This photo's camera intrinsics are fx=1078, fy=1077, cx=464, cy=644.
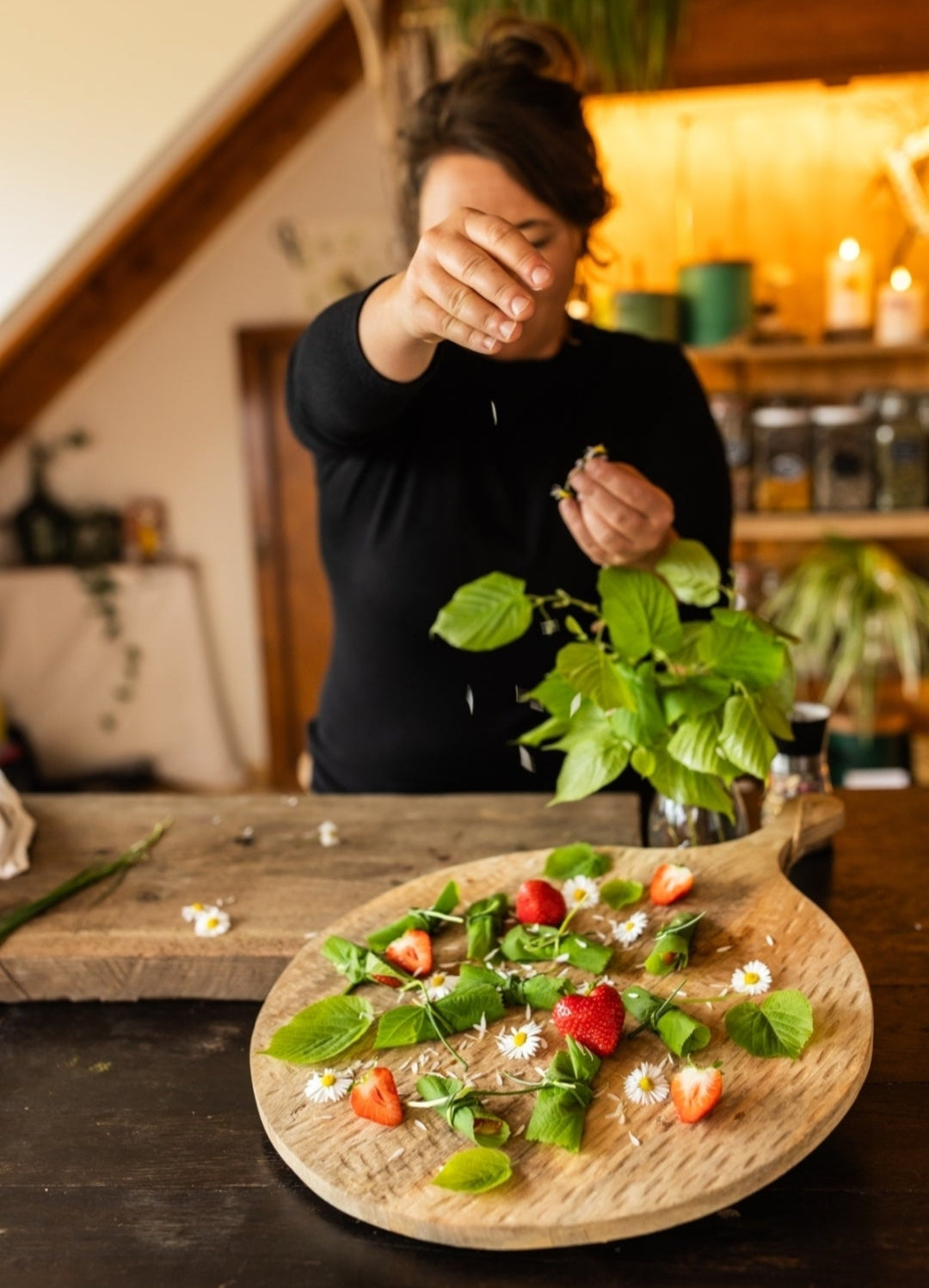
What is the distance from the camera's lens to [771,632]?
99 cm

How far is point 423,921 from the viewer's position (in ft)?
3.10

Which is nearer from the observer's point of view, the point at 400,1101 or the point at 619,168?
the point at 400,1101

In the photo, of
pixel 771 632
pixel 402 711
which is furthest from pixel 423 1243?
pixel 402 711

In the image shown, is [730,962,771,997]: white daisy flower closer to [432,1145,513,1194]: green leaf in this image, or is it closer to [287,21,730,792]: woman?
[432,1145,513,1194]: green leaf

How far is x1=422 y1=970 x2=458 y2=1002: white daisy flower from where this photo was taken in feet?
2.79

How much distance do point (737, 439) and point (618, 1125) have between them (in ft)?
8.80

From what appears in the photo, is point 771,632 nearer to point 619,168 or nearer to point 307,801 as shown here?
point 307,801

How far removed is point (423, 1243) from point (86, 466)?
3.92m

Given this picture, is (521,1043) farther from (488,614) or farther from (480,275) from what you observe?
(480,275)

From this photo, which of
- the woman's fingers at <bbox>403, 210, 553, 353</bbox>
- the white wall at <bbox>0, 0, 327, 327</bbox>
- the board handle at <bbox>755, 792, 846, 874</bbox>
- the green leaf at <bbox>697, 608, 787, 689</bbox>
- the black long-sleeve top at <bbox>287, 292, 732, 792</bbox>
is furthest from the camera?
the white wall at <bbox>0, 0, 327, 327</bbox>

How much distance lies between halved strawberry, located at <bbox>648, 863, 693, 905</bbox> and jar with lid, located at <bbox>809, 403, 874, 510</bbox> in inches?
94.0

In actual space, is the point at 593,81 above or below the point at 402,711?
above

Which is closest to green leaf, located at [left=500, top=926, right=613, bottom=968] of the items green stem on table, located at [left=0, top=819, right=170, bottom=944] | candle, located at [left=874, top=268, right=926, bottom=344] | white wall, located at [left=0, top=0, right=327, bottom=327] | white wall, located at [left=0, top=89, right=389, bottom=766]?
green stem on table, located at [left=0, top=819, right=170, bottom=944]

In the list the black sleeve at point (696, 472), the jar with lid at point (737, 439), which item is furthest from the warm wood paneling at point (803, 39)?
the black sleeve at point (696, 472)
